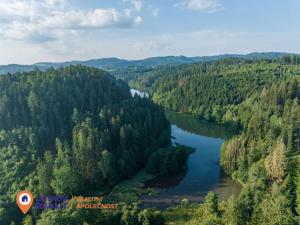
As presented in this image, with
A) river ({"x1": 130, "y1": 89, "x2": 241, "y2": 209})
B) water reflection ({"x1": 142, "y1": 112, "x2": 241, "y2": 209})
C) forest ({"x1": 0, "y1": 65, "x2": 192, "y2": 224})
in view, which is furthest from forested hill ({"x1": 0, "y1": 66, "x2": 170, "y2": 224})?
water reflection ({"x1": 142, "y1": 112, "x2": 241, "y2": 209})

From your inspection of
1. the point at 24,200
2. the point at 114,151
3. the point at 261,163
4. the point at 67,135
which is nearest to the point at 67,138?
the point at 67,135

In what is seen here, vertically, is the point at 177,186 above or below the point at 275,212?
below

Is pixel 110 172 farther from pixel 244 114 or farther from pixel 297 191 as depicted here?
pixel 244 114

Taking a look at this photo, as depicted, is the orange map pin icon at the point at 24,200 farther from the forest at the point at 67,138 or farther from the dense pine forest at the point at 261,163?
the dense pine forest at the point at 261,163

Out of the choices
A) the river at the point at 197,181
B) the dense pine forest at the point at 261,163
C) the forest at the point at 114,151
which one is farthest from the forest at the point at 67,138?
the dense pine forest at the point at 261,163

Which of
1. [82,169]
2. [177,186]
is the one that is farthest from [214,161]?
[82,169]

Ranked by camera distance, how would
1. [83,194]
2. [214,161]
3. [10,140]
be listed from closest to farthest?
[83,194]
[10,140]
[214,161]
